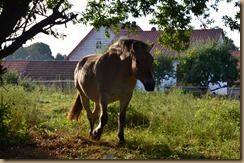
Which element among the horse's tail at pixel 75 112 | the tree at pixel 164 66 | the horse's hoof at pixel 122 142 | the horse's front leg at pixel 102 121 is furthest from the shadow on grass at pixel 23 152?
the tree at pixel 164 66

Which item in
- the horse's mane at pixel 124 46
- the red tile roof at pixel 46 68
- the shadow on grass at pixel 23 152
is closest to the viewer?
the shadow on grass at pixel 23 152

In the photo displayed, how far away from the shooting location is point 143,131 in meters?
5.64

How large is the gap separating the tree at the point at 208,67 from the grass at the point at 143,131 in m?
0.98

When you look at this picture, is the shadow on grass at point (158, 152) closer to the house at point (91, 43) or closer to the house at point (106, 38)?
the house at point (106, 38)

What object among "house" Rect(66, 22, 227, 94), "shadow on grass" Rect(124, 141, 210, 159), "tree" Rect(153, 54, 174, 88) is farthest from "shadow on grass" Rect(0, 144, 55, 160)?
"tree" Rect(153, 54, 174, 88)

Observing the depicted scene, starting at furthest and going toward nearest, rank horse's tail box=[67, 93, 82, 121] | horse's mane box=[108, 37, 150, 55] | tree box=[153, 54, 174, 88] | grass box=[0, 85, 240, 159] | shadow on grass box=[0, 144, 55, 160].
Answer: tree box=[153, 54, 174, 88] → horse's tail box=[67, 93, 82, 121] → horse's mane box=[108, 37, 150, 55] → grass box=[0, 85, 240, 159] → shadow on grass box=[0, 144, 55, 160]

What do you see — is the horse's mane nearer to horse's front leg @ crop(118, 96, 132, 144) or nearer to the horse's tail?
horse's front leg @ crop(118, 96, 132, 144)

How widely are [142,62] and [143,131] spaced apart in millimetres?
1472

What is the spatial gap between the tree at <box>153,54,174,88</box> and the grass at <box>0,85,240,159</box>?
0.57 metres

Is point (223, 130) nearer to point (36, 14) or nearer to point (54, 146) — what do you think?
point (54, 146)

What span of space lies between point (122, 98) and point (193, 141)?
Result: 112 cm

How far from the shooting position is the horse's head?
445cm

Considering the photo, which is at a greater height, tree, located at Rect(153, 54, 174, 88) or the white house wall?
the white house wall

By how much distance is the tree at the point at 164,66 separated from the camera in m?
7.24
